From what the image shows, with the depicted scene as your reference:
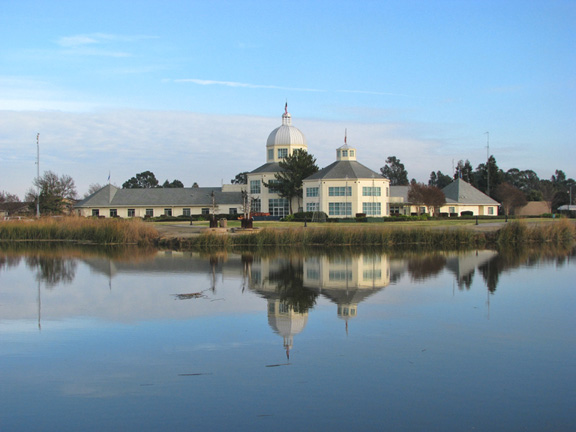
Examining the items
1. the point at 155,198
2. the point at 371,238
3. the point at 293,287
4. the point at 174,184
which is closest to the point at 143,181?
the point at 174,184

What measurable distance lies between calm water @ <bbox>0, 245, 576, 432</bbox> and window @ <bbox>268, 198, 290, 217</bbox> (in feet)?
154

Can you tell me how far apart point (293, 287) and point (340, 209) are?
42.3 meters

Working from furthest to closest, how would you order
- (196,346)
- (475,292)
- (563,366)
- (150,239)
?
(150,239) → (475,292) → (196,346) → (563,366)

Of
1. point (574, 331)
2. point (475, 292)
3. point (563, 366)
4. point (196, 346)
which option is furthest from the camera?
point (475, 292)

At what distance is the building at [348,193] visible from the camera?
60.3m

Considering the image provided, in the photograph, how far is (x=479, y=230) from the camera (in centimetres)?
3978

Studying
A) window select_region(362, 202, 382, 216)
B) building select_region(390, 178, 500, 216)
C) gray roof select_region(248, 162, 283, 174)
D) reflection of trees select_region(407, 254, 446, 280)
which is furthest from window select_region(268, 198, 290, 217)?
reflection of trees select_region(407, 254, 446, 280)

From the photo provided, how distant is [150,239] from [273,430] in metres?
32.0

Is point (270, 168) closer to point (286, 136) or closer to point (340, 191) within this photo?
point (286, 136)

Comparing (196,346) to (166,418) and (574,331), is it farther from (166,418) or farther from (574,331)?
(574,331)

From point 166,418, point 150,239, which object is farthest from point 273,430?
point 150,239

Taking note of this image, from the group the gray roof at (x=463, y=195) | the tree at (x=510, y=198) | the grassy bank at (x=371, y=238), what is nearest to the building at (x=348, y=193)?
the gray roof at (x=463, y=195)

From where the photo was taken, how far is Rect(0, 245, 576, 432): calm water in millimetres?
7895

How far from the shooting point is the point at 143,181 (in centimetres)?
11550
